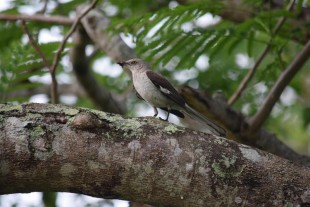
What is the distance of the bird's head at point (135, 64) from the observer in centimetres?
596

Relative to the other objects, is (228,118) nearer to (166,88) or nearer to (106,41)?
(166,88)

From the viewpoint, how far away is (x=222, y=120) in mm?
5422

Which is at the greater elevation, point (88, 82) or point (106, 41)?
point (106, 41)

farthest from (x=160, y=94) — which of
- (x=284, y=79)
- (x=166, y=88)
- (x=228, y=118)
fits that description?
(x=284, y=79)

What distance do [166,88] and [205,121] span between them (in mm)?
639

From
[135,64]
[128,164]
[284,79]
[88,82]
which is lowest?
[88,82]

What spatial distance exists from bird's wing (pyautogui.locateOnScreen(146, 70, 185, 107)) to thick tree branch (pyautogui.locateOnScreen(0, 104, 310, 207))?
197cm

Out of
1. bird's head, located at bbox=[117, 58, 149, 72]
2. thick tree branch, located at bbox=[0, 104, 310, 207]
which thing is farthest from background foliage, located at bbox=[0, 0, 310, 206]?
thick tree branch, located at bbox=[0, 104, 310, 207]

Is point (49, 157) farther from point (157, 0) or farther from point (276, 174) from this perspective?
point (157, 0)

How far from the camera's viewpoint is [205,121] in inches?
197

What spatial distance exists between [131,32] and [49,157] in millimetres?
2795

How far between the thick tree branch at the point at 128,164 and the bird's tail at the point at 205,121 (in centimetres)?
151

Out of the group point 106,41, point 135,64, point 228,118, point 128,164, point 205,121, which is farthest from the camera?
point 106,41

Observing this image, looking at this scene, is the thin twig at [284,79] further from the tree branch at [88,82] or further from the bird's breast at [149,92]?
the tree branch at [88,82]
